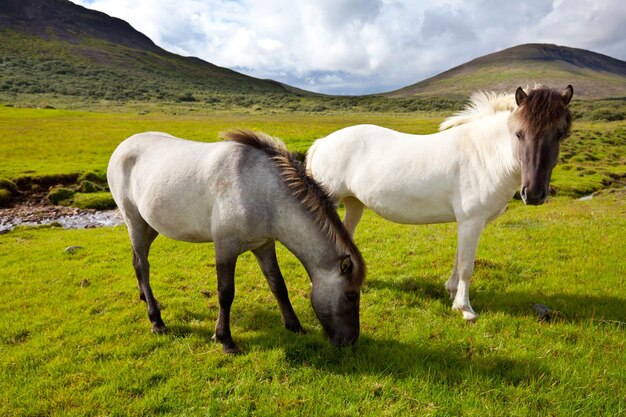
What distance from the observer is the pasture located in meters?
4.09

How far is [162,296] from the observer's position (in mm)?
7023

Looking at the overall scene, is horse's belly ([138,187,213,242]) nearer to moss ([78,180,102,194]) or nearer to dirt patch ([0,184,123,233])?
dirt patch ([0,184,123,233])

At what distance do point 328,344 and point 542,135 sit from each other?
382 cm

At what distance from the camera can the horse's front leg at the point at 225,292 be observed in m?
4.88

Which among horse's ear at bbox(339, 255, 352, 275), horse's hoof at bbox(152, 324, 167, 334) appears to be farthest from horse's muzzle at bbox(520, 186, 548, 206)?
horse's hoof at bbox(152, 324, 167, 334)

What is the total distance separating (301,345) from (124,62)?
665ft

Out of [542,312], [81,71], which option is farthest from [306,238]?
[81,71]

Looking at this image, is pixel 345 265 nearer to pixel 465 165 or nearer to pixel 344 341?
pixel 344 341

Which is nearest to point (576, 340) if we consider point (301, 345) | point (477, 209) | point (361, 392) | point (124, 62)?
point (477, 209)

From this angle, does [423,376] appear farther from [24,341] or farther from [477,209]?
[24,341]

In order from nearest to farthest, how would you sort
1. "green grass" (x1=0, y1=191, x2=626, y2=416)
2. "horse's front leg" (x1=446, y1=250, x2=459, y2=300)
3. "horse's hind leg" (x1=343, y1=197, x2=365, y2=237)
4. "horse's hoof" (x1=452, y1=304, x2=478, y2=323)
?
1. "green grass" (x1=0, y1=191, x2=626, y2=416)
2. "horse's hoof" (x1=452, y1=304, x2=478, y2=323)
3. "horse's front leg" (x1=446, y1=250, x2=459, y2=300)
4. "horse's hind leg" (x1=343, y1=197, x2=365, y2=237)

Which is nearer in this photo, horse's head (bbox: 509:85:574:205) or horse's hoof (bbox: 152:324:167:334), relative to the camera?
horse's head (bbox: 509:85:574:205)

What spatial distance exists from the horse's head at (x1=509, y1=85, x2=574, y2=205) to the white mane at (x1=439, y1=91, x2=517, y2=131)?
0.80 meters

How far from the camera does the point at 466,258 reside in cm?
588
